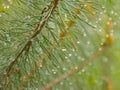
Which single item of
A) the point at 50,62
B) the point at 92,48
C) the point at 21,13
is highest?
the point at 21,13

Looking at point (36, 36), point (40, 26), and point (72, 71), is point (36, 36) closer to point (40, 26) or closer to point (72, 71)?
point (40, 26)

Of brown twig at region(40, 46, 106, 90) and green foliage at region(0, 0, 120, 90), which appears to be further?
brown twig at region(40, 46, 106, 90)

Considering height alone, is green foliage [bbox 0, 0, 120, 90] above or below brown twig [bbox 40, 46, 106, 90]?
above

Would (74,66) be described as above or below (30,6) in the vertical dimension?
below

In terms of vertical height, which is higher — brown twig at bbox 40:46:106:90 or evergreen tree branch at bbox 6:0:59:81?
evergreen tree branch at bbox 6:0:59:81

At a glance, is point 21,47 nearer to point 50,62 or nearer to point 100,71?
point 50,62

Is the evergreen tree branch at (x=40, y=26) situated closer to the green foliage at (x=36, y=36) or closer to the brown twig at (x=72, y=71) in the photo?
Answer: the green foliage at (x=36, y=36)

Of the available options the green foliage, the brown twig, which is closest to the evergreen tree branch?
the green foliage

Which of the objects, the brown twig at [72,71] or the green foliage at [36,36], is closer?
the green foliage at [36,36]

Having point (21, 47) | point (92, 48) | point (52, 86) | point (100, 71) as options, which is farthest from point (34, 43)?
point (100, 71)

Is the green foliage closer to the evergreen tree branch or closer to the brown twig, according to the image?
the evergreen tree branch

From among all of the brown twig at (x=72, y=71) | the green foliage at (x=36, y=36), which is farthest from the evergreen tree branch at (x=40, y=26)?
the brown twig at (x=72, y=71)
